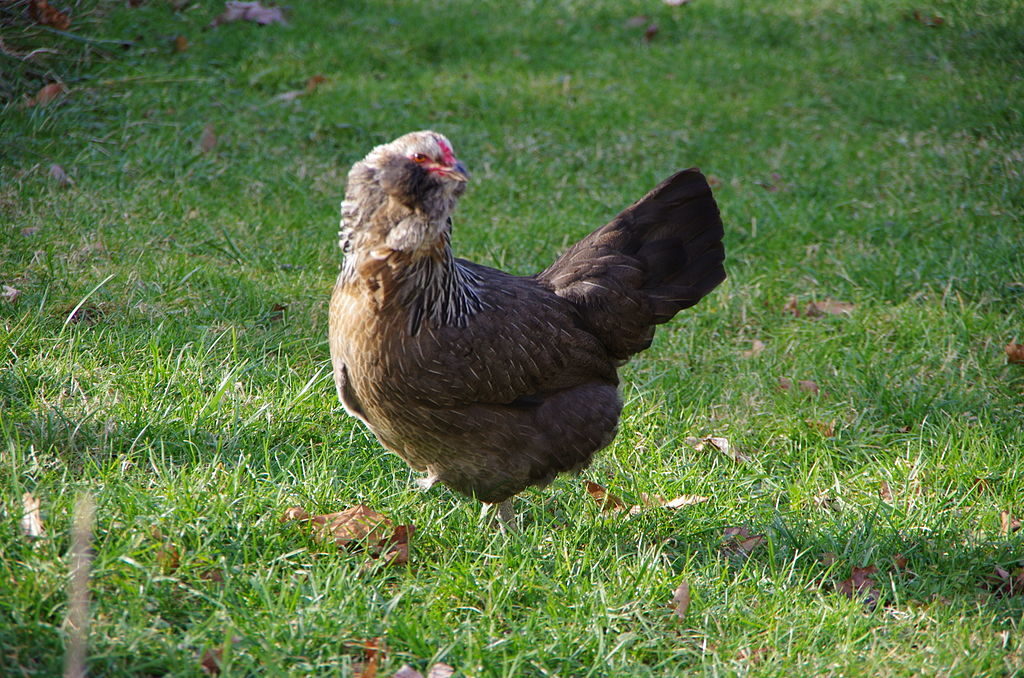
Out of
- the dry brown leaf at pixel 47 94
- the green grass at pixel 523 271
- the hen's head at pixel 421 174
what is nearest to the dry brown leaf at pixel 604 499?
the green grass at pixel 523 271

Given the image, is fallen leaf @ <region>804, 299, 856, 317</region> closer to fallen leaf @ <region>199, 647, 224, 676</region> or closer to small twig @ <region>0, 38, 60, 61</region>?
fallen leaf @ <region>199, 647, 224, 676</region>

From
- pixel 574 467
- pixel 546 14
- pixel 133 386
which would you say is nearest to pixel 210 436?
pixel 133 386

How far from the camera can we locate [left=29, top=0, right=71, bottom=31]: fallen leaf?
6.07 m

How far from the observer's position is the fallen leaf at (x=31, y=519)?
274 centimetres

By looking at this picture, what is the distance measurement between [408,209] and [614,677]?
1.59m

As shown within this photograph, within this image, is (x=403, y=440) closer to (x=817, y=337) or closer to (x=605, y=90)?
(x=817, y=337)

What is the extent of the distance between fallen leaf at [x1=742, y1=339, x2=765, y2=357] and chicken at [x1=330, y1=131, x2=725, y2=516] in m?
1.02

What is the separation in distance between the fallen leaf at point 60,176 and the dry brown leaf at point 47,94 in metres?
0.80

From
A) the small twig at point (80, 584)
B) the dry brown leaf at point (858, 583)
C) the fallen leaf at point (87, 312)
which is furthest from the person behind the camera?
the fallen leaf at point (87, 312)

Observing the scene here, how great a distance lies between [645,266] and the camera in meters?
3.89

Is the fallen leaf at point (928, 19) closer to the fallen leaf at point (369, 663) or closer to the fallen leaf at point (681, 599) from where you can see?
the fallen leaf at point (681, 599)

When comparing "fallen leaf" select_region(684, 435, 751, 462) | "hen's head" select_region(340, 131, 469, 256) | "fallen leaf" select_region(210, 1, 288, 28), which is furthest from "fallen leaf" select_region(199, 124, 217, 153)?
Answer: "fallen leaf" select_region(684, 435, 751, 462)

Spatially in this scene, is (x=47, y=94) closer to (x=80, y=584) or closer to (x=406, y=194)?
(x=406, y=194)

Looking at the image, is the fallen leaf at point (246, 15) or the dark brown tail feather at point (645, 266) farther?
the fallen leaf at point (246, 15)
